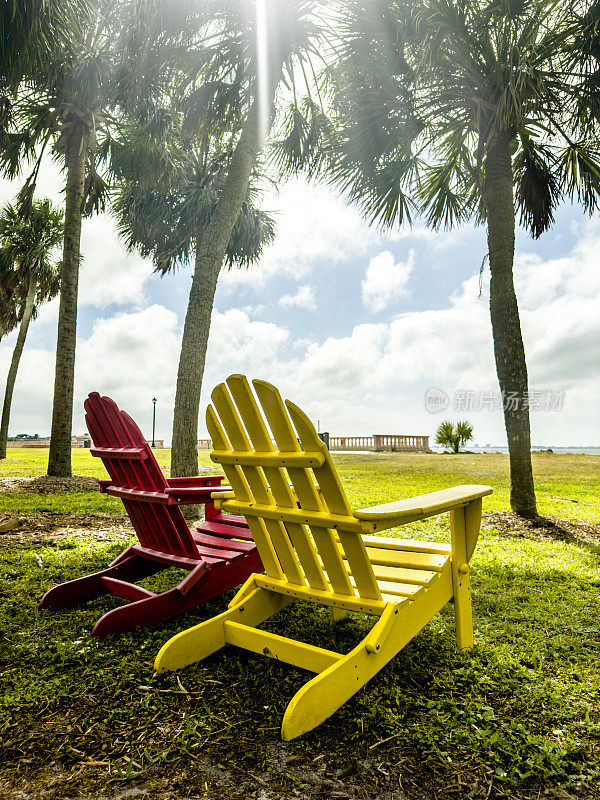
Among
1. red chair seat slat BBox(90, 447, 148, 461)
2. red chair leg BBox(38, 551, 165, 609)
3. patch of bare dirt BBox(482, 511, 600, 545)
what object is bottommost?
patch of bare dirt BBox(482, 511, 600, 545)

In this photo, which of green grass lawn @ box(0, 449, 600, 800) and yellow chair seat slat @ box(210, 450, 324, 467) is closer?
green grass lawn @ box(0, 449, 600, 800)

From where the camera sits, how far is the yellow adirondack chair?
1.74m

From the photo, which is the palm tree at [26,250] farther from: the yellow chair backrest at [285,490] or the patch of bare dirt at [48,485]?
the yellow chair backrest at [285,490]

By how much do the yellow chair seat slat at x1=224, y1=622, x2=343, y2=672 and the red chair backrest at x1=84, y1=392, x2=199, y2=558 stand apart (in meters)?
0.58

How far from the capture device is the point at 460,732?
173 cm

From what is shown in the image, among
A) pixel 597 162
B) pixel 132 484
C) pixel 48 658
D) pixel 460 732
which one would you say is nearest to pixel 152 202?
pixel 597 162

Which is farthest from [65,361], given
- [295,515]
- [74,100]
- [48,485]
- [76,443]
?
[76,443]

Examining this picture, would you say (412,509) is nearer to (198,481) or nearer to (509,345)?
(198,481)

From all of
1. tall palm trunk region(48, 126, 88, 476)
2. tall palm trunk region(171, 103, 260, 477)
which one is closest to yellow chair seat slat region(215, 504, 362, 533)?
tall palm trunk region(171, 103, 260, 477)

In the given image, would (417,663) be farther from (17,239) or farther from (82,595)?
(17,239)

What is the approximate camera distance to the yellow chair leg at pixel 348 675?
1.58 meters

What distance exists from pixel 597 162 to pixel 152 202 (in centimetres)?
906

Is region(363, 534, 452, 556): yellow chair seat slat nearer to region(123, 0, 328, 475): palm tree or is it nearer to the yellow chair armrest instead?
the yellow chair armrest

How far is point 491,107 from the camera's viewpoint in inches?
249
